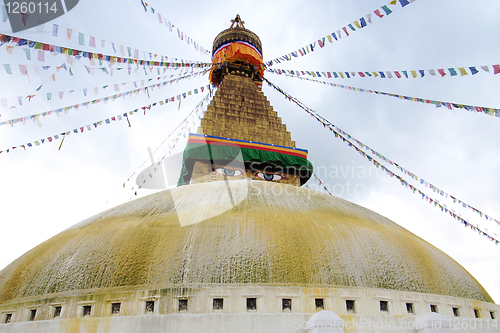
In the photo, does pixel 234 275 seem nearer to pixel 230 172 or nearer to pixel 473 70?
pixel 473 70

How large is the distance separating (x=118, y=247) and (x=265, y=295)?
194cm

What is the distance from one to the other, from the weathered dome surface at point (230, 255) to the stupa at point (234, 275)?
0.01 meters

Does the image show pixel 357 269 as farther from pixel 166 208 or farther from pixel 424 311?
pixel 166 208

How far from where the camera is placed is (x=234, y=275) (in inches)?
144

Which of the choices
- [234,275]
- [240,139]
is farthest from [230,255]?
[240,139]

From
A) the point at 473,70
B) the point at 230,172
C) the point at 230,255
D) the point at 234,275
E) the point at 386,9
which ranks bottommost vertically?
the point at 234,275

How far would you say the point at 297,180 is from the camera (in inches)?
469

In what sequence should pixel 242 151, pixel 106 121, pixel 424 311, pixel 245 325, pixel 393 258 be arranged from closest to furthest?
1. pixel 245 325
2. pixel 424 311
3. pixel 393 258
4. pixel 106 121
5. pixel 242 151

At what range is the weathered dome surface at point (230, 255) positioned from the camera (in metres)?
3.72

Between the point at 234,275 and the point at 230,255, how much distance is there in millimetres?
249

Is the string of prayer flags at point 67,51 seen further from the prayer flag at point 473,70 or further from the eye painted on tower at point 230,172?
the prayer flag at point 473,70

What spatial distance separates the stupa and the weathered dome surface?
15 millimetres

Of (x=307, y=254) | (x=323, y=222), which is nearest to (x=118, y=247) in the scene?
(x=307, y=254)

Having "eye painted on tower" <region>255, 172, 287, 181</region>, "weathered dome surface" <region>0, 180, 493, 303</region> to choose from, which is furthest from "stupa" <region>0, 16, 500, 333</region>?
"eye painted on tower" <region>255, 172, 287, 181</region>
